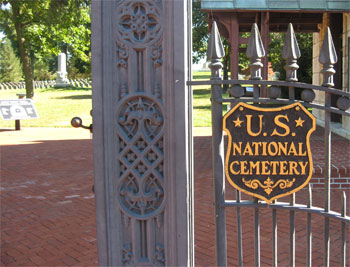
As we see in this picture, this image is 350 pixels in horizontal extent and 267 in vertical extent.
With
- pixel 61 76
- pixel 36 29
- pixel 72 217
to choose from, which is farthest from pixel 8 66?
pixel 72 217

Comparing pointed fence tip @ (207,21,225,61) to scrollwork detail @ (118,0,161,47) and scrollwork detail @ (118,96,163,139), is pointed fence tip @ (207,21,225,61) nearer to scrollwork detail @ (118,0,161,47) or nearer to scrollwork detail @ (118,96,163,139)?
scrollwork detail @ (118,0,161,47)

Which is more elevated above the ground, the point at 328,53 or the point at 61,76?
the point at 61,76

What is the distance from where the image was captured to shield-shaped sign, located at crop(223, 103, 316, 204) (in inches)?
83.7

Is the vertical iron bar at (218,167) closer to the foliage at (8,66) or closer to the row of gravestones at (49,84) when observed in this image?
the row of gravestones at (49,84)

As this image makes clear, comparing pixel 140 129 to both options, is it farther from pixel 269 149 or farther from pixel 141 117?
pixel 269 149

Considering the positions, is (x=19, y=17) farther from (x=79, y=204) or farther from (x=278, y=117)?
(x=278, y=117)

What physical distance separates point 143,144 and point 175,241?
602 millimetres

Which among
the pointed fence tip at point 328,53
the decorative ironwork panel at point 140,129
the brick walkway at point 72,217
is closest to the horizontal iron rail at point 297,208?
the decorative ironwork panel at point 140,129

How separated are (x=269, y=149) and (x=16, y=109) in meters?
12.6

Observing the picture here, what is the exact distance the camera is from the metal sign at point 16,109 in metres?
12.9

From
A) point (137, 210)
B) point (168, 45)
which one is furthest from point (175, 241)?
point (168, 45)

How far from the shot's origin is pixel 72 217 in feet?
15.9

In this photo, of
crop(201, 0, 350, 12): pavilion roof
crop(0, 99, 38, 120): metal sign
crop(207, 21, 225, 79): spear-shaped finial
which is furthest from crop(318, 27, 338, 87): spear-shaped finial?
crop(0, 99, 38, 120): metal sign

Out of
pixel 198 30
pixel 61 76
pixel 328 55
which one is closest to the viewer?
pixel 328 55
